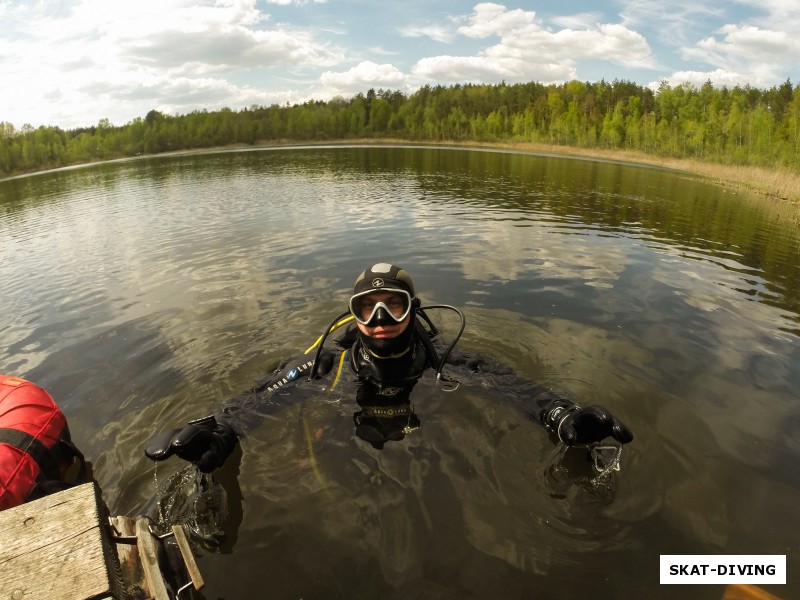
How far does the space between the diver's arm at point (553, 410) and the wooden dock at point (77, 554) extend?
3044 millimetres

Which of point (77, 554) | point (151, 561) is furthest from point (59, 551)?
point (151, 561)

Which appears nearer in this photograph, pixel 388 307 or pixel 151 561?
pixel 151 561

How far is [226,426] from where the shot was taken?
4.18 m

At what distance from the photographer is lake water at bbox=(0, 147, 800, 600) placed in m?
3.33

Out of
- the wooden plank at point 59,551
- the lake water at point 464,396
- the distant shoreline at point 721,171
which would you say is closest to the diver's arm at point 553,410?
the lake water at point 464,396

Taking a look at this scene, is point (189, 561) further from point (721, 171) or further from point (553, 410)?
point (721, 171)

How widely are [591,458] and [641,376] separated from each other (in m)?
2.41

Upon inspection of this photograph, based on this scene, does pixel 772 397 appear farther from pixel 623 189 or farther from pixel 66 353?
pixel 623 189

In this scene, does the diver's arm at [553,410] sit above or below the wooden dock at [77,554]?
below

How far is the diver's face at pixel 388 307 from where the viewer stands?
447 centimetres

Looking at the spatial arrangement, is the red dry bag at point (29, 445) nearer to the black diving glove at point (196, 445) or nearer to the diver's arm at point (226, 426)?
the diver's arm at point (226, 426)

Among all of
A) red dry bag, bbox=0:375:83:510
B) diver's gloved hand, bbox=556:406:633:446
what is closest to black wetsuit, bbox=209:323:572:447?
diver's gloved hand, bbox=556:406:633:446

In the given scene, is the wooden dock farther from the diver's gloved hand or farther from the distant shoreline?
the distant shoreline

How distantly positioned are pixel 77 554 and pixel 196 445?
5.32 ft
